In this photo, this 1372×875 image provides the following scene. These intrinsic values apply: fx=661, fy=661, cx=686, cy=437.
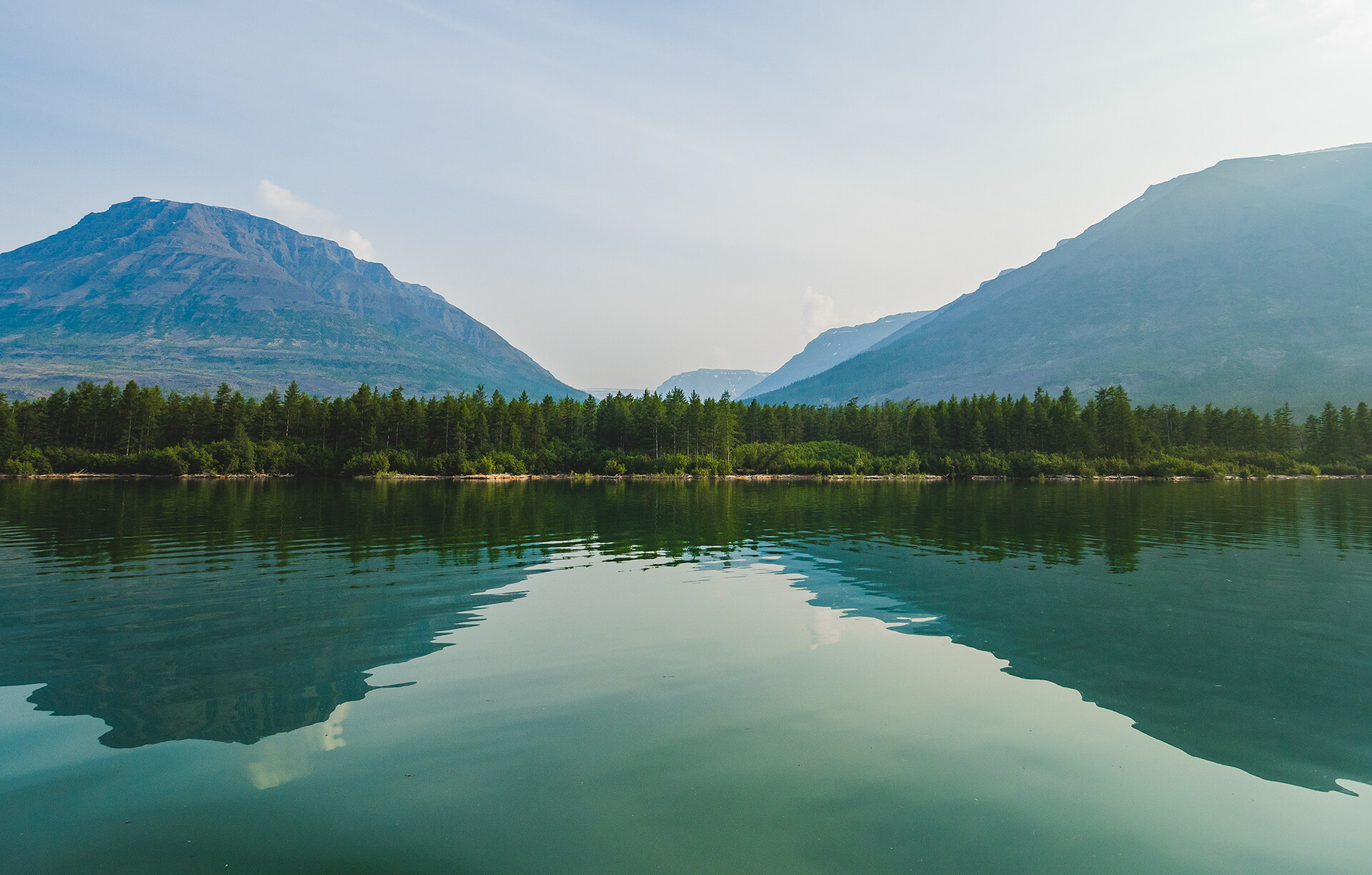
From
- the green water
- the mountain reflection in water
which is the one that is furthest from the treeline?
the green water

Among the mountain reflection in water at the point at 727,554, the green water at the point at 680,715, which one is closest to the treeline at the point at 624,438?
the mountain reflection in water at the point at 727,554

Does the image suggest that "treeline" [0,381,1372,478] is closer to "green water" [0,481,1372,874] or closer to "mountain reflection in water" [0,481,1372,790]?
"mountain reflection in water" [0,481,1372,790]

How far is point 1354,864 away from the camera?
6.39m

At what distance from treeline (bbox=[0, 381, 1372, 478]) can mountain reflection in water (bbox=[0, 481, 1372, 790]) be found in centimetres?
6189

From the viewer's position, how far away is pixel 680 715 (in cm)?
990

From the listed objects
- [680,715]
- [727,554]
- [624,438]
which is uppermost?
[624,438]

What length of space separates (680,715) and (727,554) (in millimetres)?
17080

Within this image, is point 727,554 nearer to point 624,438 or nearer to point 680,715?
point 680,715

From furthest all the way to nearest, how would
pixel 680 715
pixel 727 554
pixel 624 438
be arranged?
pixel 624 438, pixel 727 554, pixel 680 715

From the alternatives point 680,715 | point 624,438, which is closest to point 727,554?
point 680,715

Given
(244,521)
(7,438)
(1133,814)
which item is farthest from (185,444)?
(1133,814)

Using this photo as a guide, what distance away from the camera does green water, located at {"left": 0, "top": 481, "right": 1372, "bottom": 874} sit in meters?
6.59

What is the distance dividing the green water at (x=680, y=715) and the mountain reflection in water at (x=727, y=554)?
0.40 ft

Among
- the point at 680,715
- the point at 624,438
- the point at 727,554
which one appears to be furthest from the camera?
the point at 624,438
